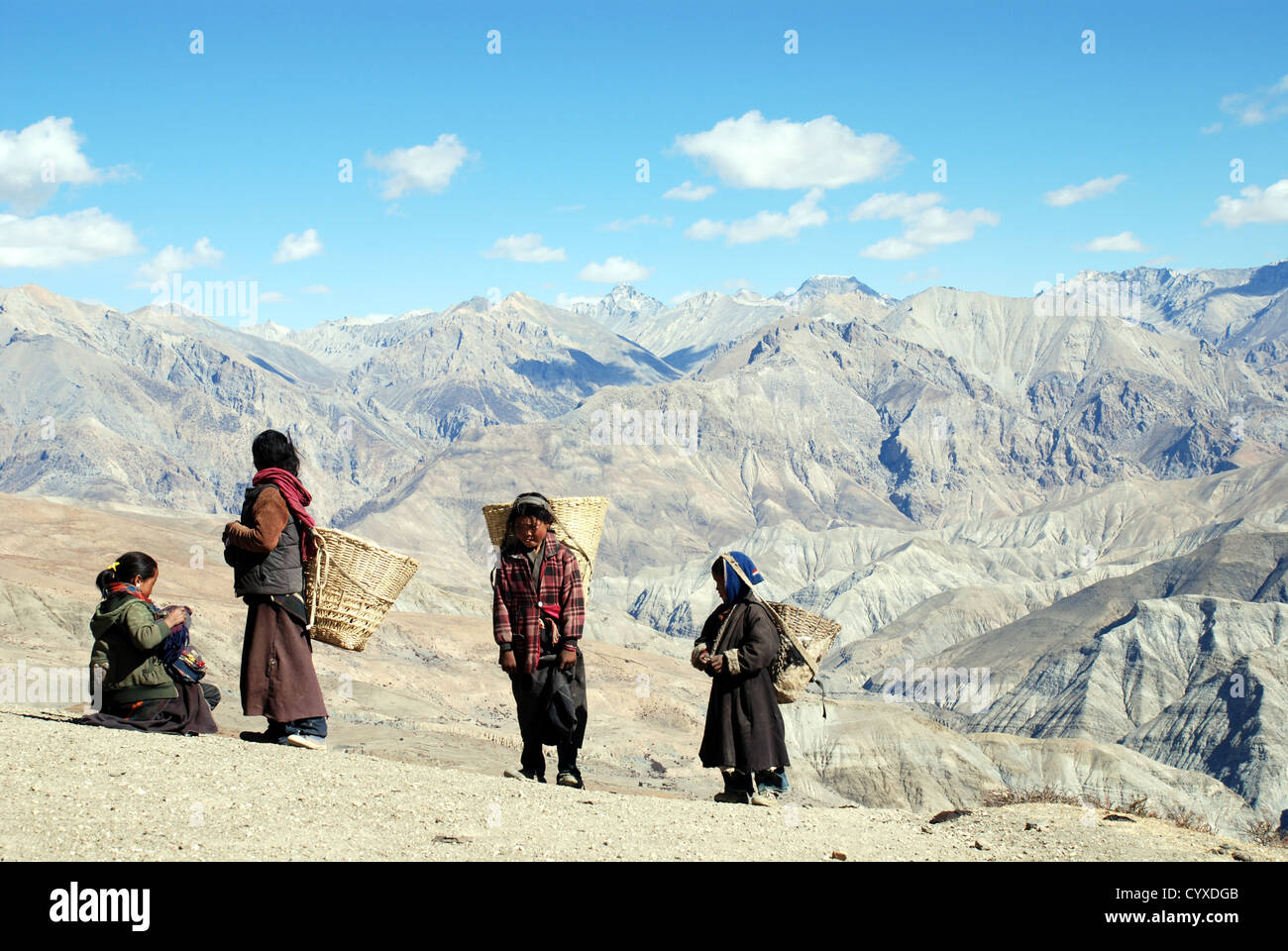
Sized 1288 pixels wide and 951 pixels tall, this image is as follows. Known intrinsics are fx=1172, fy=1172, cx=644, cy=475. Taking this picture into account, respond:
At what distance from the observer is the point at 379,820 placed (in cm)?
667

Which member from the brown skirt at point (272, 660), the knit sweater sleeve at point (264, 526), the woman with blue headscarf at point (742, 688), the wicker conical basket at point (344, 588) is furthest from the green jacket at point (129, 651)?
the woman with blue headscarf at point (742, 688)

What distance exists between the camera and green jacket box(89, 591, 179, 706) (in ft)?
26.1

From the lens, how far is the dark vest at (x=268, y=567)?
7953 mm

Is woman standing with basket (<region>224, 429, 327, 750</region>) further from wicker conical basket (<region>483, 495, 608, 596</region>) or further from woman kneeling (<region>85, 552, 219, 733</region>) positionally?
wicker conical basket (<region>483, 495, 608, 596</region>)

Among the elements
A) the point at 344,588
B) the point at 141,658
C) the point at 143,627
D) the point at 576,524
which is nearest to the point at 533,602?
the point at 576,524

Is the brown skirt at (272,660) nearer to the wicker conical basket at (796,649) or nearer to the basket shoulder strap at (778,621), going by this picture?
the basket shoulder strap at (778,621)

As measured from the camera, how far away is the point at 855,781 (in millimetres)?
51469

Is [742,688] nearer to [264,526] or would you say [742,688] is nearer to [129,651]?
[264,526]

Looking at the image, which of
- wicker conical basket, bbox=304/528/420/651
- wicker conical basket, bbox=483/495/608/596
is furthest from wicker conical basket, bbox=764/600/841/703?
wicker conical basket, bbox=304/528/420/651

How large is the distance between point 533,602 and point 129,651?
290 cm

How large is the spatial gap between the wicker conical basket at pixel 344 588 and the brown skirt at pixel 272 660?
19cm

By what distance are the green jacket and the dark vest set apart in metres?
0.66
